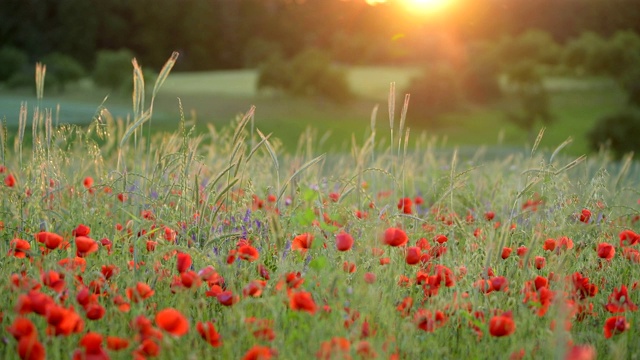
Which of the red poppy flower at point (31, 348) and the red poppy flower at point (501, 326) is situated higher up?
the red poppy flower at point (501, 326)

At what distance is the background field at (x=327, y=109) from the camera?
75.6ft

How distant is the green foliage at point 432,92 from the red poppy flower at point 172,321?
23.1 meters

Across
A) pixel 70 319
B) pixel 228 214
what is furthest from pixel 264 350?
pixel 228 214

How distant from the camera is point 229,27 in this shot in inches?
1371

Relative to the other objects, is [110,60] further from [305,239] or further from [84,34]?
[305,239]

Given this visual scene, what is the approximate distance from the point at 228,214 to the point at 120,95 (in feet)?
82.3

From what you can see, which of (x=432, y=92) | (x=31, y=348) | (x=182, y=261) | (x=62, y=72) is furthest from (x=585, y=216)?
(x=62, y=72)

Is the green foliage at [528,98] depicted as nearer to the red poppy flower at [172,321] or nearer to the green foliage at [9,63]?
the green foliage at [9,63]

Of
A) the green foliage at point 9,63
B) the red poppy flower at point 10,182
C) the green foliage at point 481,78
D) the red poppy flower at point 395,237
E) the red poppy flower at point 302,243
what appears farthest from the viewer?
the green foliage at point 481,78

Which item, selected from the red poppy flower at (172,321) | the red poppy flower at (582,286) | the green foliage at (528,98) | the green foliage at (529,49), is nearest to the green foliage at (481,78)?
the green foliage at (528,98)

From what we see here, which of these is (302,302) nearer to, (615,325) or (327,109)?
(615,325)

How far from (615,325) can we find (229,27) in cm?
3390

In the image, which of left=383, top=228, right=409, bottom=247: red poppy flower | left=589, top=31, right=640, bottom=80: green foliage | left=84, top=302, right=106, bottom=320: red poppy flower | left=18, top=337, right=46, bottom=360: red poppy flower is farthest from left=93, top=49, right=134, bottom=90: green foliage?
left=18, top=337, right=46, bottom=360: red poppy flower

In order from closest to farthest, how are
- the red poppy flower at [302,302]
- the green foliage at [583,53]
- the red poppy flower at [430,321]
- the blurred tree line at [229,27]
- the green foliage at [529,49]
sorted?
the red poppy flower at [302,302], the red poppy flower at [430,321], the green foliage at [529,49], the green foliage at [583,53], the blurred tree line at [229,27]
